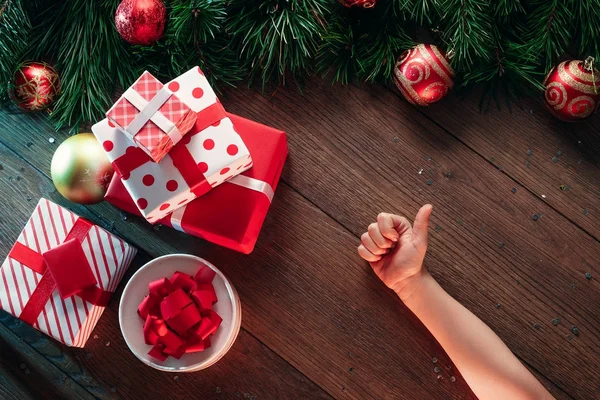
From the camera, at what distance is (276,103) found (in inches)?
38.3

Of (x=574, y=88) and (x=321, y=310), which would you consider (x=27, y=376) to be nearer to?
(x=321, y=310)

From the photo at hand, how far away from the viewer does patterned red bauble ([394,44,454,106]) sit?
2.80 ft

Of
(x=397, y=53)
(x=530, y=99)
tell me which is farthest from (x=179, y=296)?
(x=530, y=99)

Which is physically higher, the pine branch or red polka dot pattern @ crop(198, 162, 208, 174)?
the pine branch

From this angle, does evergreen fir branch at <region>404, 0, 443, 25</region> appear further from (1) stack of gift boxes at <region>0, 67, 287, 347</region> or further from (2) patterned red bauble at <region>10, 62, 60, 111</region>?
(2) patterned red bauble at <region>10, 62, 60, 111</region>

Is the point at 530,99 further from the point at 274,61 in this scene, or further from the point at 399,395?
the point at 399,395

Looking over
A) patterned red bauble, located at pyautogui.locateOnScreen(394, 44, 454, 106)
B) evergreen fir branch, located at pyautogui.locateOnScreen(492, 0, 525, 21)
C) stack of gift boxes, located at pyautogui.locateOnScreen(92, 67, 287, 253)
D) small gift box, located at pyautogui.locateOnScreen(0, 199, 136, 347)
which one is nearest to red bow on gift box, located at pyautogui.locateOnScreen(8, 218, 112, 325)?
small gift box, located at pyautogui.locateOnScreen(0, 199, 136, 347)

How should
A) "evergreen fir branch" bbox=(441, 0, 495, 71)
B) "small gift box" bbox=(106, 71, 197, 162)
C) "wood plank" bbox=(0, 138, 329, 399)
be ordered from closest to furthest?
"small gift box" bbox=(106, 71, 197, 162) < "evergreen fir branch" bbox=(441, 0, 495, 71) < "wood plank" bbox=(0, 138, 329, 399)

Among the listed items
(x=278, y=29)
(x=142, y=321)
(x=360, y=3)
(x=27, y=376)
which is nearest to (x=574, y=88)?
(x=360, y=3)

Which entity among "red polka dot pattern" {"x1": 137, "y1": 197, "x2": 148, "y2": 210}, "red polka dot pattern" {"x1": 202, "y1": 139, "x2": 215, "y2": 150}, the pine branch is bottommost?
"red polka dot pattern" {"x1": 137, "y1": 197, "x2": 148, "y2": 210}

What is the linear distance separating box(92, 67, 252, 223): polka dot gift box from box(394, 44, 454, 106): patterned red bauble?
0.94ft

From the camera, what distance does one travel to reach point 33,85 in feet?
2.95

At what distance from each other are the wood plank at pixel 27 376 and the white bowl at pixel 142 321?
170mm

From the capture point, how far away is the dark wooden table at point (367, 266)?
3.04 feet
